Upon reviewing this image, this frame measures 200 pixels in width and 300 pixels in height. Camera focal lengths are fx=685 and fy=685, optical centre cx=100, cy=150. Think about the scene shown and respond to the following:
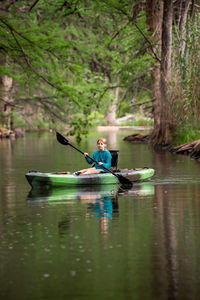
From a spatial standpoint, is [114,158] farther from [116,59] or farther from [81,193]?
[116,59]

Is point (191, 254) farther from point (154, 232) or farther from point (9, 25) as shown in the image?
point (9, 25)

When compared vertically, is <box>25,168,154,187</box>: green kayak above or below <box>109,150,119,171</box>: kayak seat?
below

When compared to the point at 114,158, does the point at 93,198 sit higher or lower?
lower

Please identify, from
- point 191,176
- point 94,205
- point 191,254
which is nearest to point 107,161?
point 191,176

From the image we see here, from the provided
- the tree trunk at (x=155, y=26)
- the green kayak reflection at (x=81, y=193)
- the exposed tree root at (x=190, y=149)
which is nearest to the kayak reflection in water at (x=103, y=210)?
the green kayak reflection at (x=81, y=193)

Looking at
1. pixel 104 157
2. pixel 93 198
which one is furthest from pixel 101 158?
pixel 93 198

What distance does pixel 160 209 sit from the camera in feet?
35.5

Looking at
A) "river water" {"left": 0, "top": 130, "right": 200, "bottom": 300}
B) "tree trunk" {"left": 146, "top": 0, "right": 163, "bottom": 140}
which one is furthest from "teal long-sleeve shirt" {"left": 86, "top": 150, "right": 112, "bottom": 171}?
"tree trunk" {"left": 146, "top": 0, "right": 163, "bottom": 140}

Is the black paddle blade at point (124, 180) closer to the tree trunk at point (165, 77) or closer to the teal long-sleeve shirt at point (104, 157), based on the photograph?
the teal long-sleeve shirt at point (104, 157)

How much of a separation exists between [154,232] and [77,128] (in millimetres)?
12843

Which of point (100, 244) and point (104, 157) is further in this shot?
point (104, 157)

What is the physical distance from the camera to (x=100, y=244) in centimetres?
782

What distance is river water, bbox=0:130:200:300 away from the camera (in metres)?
6.03

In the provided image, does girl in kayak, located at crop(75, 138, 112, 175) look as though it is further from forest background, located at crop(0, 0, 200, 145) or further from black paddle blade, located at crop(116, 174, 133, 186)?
forest background, located at crop(0, 0, 200, 145)
